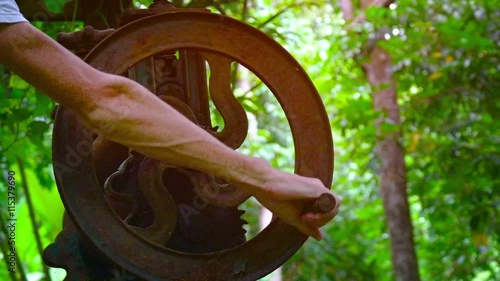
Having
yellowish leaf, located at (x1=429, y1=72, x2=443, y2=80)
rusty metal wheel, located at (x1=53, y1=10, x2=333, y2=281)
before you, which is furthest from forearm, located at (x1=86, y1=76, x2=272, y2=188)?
yellowish leaf, located at (x1=429, y1=72, x2=443, y2=80)

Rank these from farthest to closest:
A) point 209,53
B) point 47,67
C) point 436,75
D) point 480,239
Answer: point 480,239, point 436,75, point 209,53, point 47,67

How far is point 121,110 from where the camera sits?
1.45 metres

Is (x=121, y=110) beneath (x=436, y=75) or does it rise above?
beneath

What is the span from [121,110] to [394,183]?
3761 mm

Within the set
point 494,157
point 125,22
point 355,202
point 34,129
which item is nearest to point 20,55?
point 125,22

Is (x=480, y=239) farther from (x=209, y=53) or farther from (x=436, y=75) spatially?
(x=209, y=53)

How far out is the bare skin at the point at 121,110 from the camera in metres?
1.45

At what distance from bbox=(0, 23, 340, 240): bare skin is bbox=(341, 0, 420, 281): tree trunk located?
3489 millimetres

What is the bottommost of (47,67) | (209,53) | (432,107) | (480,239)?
(47,67)

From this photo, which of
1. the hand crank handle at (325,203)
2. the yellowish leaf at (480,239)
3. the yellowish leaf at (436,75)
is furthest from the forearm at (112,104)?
the yellowish leaf at (480,239)

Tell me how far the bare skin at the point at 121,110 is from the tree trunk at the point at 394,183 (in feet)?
11.4

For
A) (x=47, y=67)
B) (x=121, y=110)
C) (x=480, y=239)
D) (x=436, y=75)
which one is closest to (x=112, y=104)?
(x=121, y=110)

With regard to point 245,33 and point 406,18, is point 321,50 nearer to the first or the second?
point 406,18

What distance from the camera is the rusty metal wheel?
168cm
